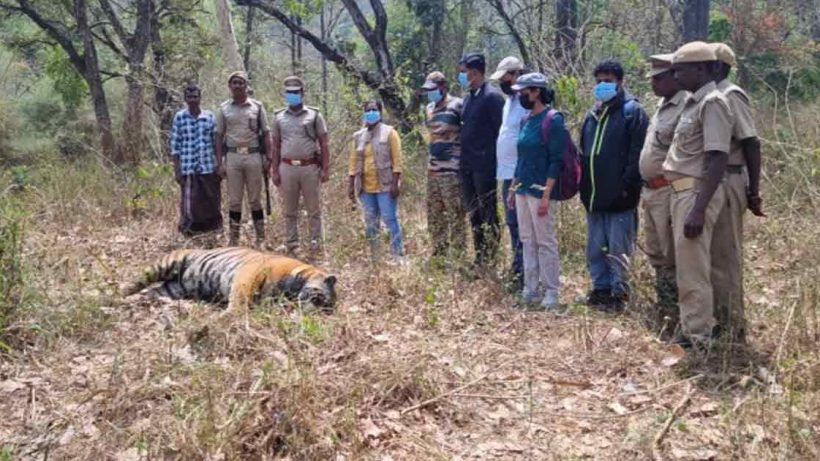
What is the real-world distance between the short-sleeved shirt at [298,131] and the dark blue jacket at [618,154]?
2.72 metres

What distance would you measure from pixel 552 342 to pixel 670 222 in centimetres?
103

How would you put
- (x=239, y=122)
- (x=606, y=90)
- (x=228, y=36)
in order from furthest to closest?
(x=228, y=36) → (x=239, y=122) → (x=606, y=90)

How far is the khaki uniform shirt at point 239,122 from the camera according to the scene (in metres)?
7.10

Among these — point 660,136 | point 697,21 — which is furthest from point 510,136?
point 697,21

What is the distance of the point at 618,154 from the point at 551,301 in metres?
1.12

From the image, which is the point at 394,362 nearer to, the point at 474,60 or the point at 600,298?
the point at 600,298

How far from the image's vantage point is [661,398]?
3.96m

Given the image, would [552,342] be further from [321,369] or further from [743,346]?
[321,369]

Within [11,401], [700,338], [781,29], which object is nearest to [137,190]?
[11,401]

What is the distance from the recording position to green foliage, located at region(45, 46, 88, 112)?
1580 centimetres

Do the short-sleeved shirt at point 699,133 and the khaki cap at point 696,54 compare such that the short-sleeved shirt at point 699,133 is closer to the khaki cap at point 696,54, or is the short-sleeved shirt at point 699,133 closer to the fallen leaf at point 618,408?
the khaki cap at point 696,54

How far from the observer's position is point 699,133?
14.0 ft

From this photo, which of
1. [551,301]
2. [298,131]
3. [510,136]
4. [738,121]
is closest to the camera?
[738,121]

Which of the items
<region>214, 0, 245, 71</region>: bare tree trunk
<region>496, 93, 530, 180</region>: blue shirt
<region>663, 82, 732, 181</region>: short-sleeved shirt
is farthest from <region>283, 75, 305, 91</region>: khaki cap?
<region>214, 0, 245, 71</region>: bare tree trunk
